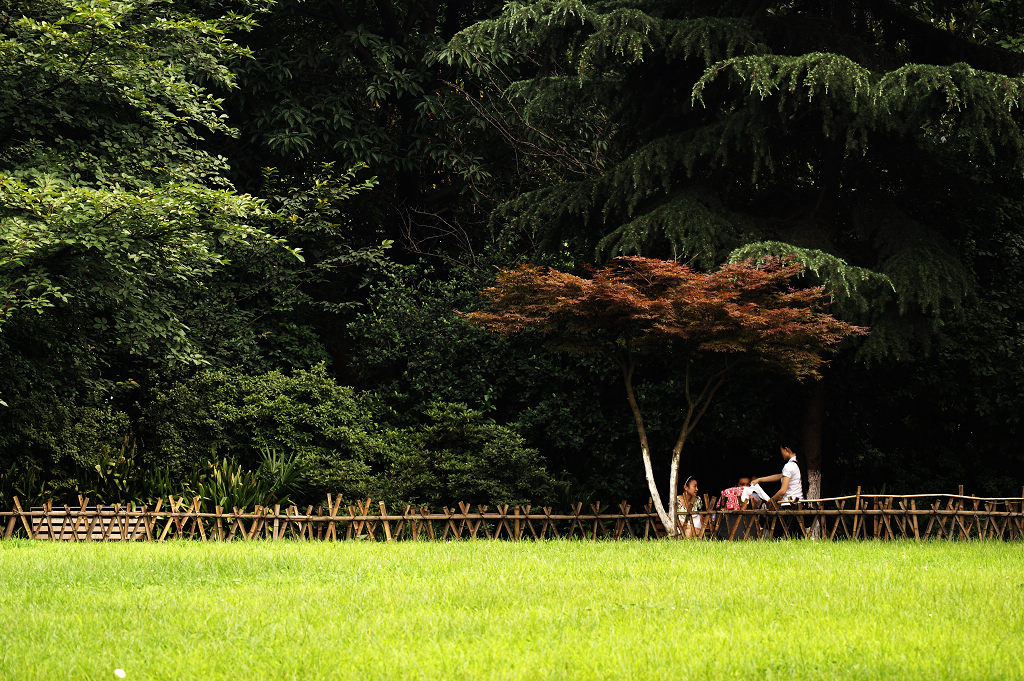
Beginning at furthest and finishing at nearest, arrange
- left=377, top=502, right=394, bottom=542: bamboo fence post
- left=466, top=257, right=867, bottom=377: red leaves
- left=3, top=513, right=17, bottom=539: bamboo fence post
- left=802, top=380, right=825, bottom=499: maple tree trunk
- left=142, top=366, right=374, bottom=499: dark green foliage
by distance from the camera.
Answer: left=802, top=380, right=825, bottom=499: maple tree trunk → left=142, top=366, right=374, bottom=499: dark green foliage → left=377, top=502, right=394, bottom=542: bamboo fence post → left=3, top=513, right=17, bottom=539: bamboo fence post → left=466, top=257, right=867, bottom=377: red leaves

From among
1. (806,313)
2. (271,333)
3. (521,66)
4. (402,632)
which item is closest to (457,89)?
(521,66)

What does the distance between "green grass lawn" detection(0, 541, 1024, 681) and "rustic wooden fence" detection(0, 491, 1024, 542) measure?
10.1ft

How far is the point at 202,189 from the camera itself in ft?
49.2

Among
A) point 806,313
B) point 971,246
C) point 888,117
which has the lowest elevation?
point 806,313

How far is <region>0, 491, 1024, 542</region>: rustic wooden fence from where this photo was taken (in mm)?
15656

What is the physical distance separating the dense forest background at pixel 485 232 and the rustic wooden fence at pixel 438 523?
1.07 meters

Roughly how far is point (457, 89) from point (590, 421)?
732cm

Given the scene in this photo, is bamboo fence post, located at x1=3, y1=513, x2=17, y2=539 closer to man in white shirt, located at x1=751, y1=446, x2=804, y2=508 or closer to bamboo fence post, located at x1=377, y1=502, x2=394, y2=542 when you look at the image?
bamboo fence post, located at x1=377, y1=502, x2=394, y2=542

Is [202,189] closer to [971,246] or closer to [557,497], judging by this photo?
[557,497]

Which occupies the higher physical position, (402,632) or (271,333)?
(271,333)

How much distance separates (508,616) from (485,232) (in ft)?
55.2

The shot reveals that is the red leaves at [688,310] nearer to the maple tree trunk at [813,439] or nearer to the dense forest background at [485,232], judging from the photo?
the dense forest background at [485,232]

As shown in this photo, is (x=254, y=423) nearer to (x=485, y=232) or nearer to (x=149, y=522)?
(x=149, y=522)

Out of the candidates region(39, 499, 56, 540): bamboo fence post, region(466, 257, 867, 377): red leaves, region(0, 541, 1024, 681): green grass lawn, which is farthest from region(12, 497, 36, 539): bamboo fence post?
region(466, 257, 867, 377): red leaves
